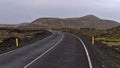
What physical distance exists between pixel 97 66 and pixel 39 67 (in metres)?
3.55

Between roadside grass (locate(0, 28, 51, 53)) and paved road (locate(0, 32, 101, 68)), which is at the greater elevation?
paved road (locate(0, 32, 101, 68))

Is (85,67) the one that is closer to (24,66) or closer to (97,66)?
(97,66)

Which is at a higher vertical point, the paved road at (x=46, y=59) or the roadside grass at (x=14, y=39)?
the paved road at (x=46, y=59)

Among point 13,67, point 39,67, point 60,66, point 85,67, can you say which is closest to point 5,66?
point 13,67

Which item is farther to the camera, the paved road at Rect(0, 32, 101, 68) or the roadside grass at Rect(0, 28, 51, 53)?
the roadside grass at Rect(0, 28, 51, 53)

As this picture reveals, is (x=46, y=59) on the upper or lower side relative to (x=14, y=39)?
upper

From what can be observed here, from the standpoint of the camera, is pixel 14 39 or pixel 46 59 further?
pixel 14 39

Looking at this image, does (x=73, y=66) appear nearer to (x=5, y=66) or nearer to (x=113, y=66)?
(x=113, y=66)

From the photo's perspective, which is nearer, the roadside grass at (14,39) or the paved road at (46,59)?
the paved road at (46,59)

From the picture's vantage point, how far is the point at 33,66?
18312 mm

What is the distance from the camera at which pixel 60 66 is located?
18.3 m

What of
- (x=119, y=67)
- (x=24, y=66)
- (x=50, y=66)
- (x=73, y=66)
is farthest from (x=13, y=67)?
(x=119, y=67)

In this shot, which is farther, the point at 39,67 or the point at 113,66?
the point at 113,66

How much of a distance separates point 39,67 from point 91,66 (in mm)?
3146
